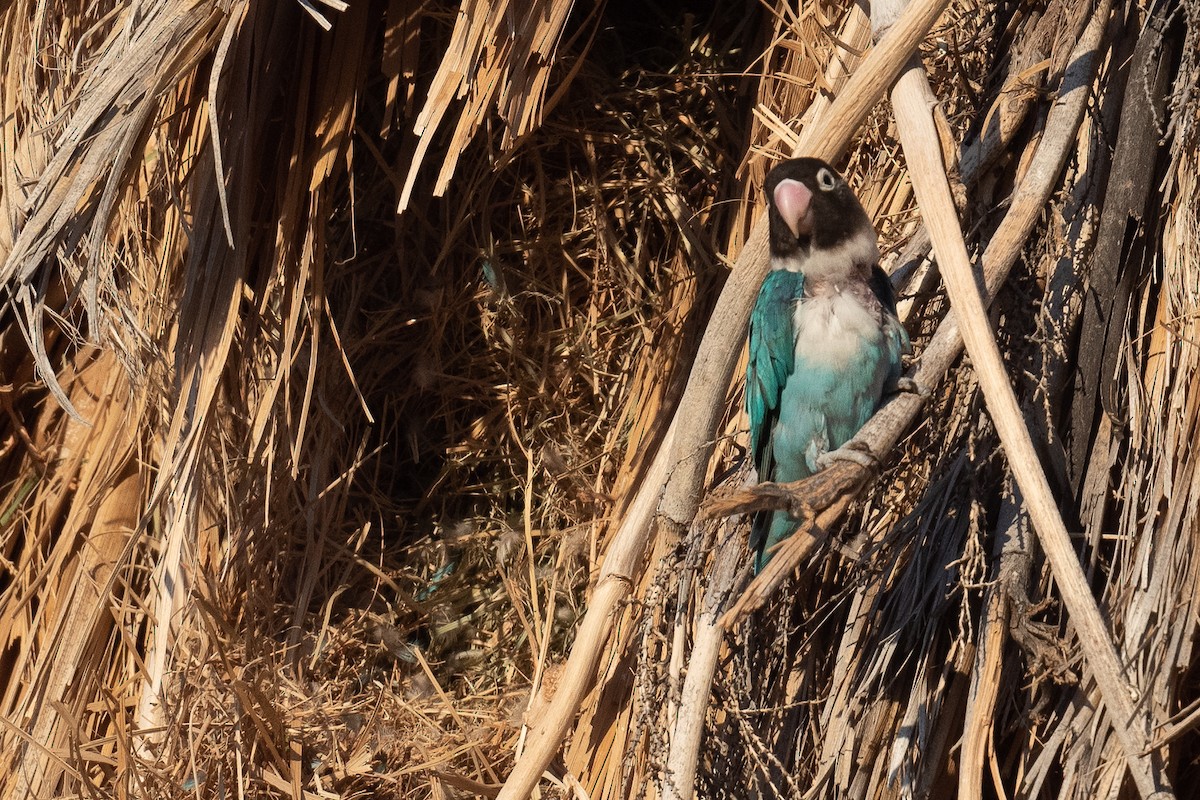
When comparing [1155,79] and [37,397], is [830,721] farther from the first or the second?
[37,397]

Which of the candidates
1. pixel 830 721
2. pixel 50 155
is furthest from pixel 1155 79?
pixel 50 155

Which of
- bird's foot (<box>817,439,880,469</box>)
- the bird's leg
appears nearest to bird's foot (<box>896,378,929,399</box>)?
the bird's leg

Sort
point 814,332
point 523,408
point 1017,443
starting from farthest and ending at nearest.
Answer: point 523,408, point 814,332, point 1017,443

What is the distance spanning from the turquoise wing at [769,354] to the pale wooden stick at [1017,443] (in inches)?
17.8

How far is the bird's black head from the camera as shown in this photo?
8.23 feet

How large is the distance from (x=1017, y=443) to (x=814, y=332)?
0.73 m

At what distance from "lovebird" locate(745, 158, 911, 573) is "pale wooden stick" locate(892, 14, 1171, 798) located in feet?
0.84

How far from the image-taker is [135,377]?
322cm

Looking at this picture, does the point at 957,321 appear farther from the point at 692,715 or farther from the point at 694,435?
the point at 692,715

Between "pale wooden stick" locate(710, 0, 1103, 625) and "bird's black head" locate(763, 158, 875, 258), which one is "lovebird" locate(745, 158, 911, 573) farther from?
"pale wooden stick" locate(710, 0, 1103, 625)

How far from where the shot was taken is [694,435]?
2596 mm

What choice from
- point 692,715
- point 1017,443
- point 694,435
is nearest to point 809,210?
point 694,435

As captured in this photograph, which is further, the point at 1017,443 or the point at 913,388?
the point at 913,388

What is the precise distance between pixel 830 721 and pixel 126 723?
2.00 meters
